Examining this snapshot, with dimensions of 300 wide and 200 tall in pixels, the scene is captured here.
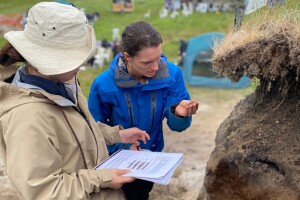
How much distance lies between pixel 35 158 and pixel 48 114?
0.20m

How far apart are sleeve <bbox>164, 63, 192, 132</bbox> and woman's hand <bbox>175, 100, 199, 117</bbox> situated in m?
0.04

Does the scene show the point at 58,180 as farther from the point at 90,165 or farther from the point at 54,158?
the point at 90,165

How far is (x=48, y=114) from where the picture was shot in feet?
6.22

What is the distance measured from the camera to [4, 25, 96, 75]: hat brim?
192 cm

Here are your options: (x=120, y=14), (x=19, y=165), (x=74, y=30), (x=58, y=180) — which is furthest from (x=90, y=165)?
(x=120, y=14)

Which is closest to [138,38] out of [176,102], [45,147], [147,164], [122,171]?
[176,102]

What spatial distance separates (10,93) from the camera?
193cm

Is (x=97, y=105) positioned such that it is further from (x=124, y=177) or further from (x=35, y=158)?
(x=35, y=158)

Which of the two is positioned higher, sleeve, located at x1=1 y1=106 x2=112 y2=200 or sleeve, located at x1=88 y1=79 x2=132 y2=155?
sleeve, located at x1=1 y1=106 x2=112 y2=200

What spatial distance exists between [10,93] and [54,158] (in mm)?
346

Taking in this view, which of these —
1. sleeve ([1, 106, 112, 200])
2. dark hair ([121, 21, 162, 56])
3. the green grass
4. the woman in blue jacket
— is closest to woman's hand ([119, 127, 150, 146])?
the woman in blue jacket

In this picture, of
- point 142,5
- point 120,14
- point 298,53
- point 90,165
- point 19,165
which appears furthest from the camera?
point 142,5

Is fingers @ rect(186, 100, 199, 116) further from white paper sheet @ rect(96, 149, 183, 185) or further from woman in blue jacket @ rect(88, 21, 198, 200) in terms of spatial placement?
white paper sheet @ rect(96, 149, 183, 185)

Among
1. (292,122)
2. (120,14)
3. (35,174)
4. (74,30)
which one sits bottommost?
(120,14)
